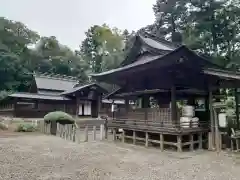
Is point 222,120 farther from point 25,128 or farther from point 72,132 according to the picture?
point 25,128

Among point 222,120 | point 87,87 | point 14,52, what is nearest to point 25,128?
point 87,87

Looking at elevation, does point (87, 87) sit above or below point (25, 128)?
above

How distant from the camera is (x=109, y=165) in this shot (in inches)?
288

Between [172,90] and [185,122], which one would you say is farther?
[172,90]

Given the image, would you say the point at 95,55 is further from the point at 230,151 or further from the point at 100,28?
the point at 230,151

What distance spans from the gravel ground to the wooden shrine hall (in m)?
1.25

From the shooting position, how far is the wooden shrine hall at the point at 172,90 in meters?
9.87

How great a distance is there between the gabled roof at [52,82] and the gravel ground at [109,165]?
24.1 meters

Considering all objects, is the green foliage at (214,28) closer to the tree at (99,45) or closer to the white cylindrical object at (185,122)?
the white cylindrical object at (185,122)

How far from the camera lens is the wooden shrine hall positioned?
9.87 meters

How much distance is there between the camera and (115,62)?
38.7 metres

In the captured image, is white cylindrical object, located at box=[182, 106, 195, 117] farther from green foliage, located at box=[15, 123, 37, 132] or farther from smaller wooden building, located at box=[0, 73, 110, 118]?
smaller wooden building, located at box=[0, 73, 110, 118]

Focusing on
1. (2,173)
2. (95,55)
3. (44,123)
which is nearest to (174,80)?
(2,173)

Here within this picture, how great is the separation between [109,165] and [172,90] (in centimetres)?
482
